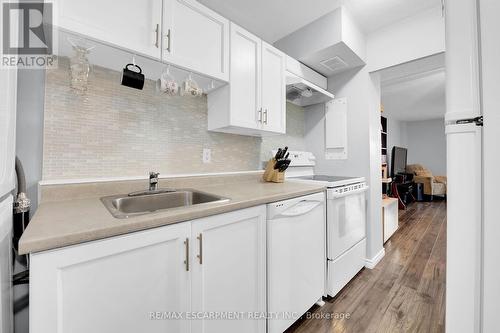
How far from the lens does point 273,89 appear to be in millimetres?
1853

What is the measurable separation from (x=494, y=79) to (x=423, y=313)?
5.90 feet

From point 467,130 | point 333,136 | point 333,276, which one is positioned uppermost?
point 333,136

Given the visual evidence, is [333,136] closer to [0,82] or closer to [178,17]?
[178,17]

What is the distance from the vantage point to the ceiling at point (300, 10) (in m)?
1.79

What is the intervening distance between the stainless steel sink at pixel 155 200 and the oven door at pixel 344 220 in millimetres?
1001

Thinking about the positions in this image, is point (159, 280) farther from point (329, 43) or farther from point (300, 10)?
point (300, 10)

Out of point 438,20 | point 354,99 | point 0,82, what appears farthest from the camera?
point 354,99

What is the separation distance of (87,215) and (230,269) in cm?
66

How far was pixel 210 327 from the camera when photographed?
3.15 feet

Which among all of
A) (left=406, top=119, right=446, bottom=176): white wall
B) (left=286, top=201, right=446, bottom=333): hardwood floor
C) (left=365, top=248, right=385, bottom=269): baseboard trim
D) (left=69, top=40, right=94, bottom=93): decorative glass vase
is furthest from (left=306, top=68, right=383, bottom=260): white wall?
(left=406, top=119, right=446, bottom=176): white wall

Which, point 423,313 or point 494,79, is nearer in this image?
point 494,79

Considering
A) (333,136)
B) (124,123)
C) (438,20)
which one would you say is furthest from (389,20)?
(124,123)

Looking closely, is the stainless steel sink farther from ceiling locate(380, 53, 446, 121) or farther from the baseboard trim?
ceiling locate(380, 53, 446, 121)

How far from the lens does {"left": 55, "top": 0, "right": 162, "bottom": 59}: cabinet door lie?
2.98ft
